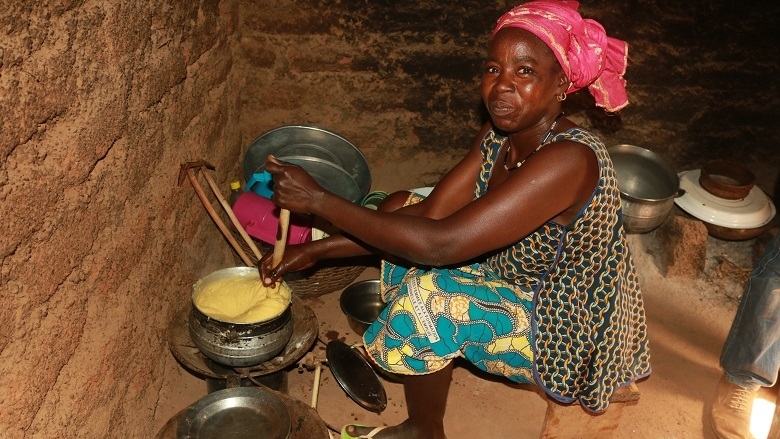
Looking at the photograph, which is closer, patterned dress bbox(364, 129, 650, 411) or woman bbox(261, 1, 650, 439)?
woman bbox(261, 1, 650, 439)

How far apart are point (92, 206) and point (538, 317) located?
4.81ft

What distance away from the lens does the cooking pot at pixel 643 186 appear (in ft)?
11.9

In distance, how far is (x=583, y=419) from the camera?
7.97 feet

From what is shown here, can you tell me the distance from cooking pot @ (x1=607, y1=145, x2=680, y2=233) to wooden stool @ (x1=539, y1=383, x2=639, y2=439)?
4.76 ft

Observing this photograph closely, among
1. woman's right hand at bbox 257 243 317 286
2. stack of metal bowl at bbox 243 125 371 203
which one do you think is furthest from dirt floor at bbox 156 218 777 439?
woman's right hand at bbox 257 243 317 286

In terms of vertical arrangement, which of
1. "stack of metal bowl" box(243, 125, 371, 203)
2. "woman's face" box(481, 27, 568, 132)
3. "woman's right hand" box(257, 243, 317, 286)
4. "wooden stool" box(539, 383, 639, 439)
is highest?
"woman's face" box(481, 27, 568, 132)

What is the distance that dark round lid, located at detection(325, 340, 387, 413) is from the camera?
2.46 m

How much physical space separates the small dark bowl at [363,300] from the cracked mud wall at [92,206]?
29.1 inches

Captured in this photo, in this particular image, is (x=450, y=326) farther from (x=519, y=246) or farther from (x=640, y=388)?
(x=640, y=388)

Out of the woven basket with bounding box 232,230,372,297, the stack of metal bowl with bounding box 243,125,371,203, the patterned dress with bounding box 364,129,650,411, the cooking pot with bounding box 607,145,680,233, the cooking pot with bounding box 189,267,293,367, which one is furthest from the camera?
the cooking pot with bounding box 607,145,680,233

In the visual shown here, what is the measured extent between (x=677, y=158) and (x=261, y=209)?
2.84m

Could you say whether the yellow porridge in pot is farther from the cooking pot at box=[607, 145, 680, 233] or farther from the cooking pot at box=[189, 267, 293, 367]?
the cooking pot at box=[607, 145, 680, 233]

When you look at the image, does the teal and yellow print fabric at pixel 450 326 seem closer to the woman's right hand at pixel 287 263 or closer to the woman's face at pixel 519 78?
the woman's right hand at pixel 287 263

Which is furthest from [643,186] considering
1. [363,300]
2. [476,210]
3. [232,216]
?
[232,216]
